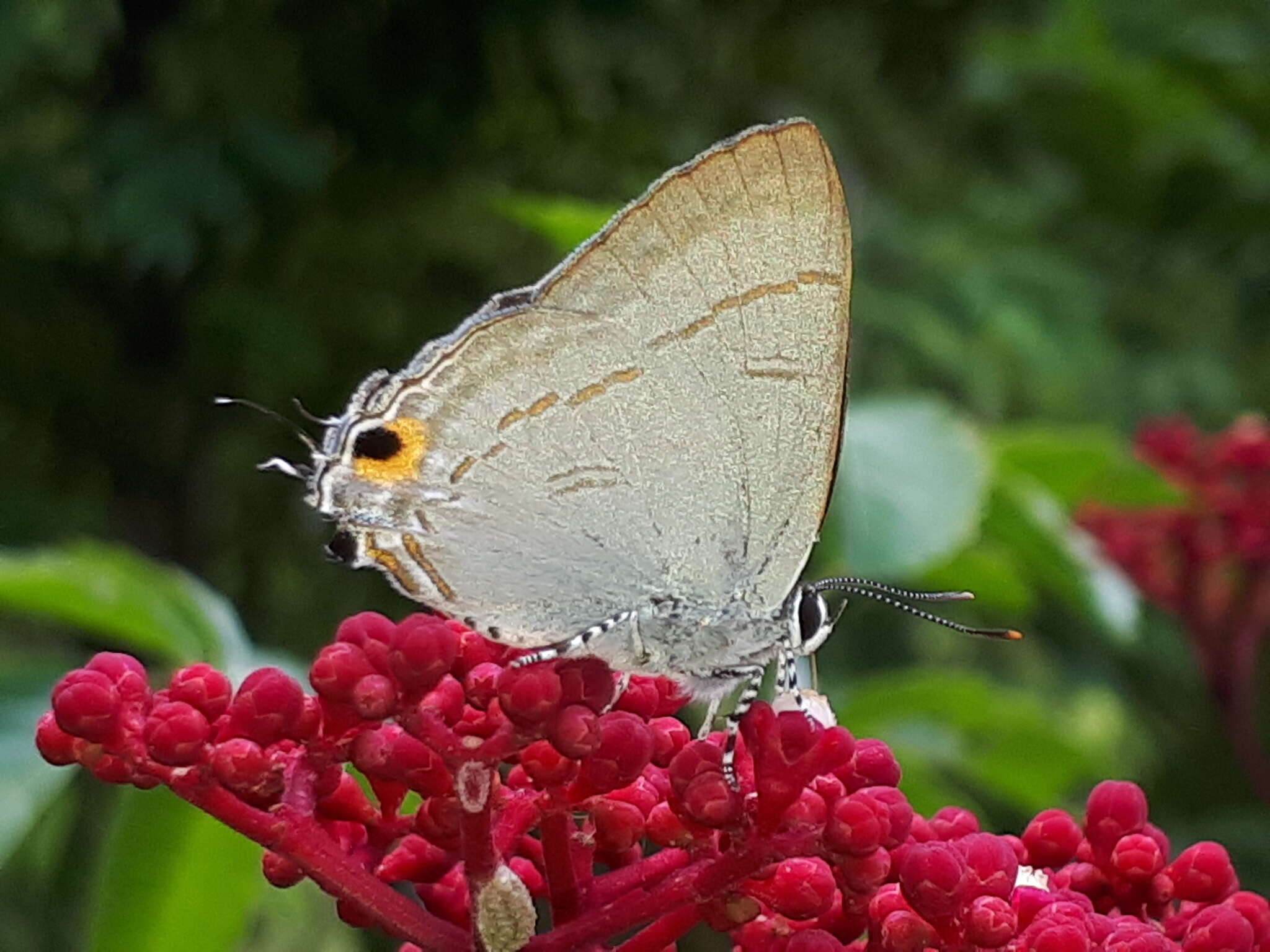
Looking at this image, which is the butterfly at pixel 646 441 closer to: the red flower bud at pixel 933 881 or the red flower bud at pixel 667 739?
the red flower bud at pixel 667 739

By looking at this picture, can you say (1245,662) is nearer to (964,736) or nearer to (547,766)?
(964,736)

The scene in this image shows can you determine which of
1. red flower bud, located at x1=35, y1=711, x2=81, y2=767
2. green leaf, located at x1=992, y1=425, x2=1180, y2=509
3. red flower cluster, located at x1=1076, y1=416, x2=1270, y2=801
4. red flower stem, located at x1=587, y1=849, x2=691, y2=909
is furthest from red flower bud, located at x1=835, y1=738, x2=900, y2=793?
red flower cluster, located at x1=1076, y1=416, x2=1270, y2=801

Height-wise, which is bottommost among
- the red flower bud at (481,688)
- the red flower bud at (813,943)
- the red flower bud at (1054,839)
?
the red flower bud at (813,943)

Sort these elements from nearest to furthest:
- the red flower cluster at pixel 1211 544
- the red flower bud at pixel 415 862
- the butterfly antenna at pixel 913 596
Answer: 1. the red flower bud at pixel 415 862
2. the butterfly antenna at pixel 913 596
3. the red flower cluster at pixel 1211 544

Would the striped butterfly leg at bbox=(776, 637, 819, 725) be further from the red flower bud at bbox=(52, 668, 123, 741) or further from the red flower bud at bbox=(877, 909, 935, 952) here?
the red flower bud at bbox=(52, 668, 123, 741)

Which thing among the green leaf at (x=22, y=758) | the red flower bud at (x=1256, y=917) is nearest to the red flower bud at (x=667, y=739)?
the red flower bud at (x=1256, y=917)

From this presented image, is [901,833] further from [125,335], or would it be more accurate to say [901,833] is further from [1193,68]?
[1193,68]

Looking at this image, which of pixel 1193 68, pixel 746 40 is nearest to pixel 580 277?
pixel 746 40
